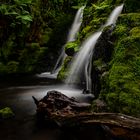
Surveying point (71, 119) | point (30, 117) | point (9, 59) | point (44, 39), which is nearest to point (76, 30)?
point (44, 39)

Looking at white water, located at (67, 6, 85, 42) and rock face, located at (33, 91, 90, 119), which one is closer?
rock face, located at (33, 91, 90, 119)

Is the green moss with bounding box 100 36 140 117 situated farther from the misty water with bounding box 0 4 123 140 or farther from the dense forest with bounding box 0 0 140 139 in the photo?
the misty water with bounding box 0 4 123 140

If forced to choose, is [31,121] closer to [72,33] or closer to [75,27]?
[72,33]

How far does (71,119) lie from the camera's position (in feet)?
18.9

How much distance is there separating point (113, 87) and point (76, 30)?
10.8 meters

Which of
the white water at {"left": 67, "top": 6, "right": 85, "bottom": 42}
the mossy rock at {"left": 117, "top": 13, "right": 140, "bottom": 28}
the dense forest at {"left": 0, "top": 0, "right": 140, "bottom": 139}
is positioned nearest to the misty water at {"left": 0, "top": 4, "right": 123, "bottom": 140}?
the dense forest at {"left": 0, "top": 0, "right": 140, "bottom": 139}

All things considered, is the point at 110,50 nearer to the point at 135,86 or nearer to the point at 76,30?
the point at 135,86

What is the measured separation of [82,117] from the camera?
546cm

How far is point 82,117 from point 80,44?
7.53m

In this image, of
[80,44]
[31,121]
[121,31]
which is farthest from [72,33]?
[31,121]

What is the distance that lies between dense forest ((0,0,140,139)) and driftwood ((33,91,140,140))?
529 mm

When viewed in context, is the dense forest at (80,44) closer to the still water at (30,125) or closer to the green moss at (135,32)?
the green moss at (135,32)

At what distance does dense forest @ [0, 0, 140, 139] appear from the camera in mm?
6422

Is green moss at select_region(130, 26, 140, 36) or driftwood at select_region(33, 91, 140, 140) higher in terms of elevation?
green moss at select_region(130, 26, 140, 36)
